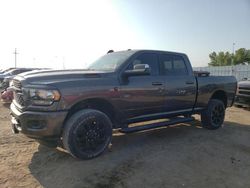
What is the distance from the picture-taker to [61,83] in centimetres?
424

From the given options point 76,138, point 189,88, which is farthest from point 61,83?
point 189,88

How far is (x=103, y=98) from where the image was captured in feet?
15.4

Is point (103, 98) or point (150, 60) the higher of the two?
point (150, 60)

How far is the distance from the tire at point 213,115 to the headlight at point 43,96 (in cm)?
428

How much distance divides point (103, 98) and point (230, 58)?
6796 centimetres

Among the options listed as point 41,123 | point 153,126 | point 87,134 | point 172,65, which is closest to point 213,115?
point 172,65

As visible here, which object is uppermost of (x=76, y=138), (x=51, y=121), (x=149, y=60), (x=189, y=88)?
(x=149, y=60)

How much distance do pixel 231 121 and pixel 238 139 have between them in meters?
2.32

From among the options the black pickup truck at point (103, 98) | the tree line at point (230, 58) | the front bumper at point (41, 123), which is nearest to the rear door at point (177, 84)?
the black pickup truck at point (103, 98)

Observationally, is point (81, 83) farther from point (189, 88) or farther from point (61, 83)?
point (189, 88)

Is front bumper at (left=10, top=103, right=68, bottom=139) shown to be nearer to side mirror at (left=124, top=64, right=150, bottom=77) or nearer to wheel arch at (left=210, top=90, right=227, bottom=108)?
side mirror at (left=124, top=64, right=150, bottom=77)

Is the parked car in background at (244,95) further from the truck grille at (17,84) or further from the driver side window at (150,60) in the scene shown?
the truck grille at (17,84)

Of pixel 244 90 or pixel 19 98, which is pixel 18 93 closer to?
pixel 19 98

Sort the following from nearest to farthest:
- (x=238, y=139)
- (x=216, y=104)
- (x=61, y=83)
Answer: (x=61, y=83) → (x=238, y=139) → (x=216, y=104)
